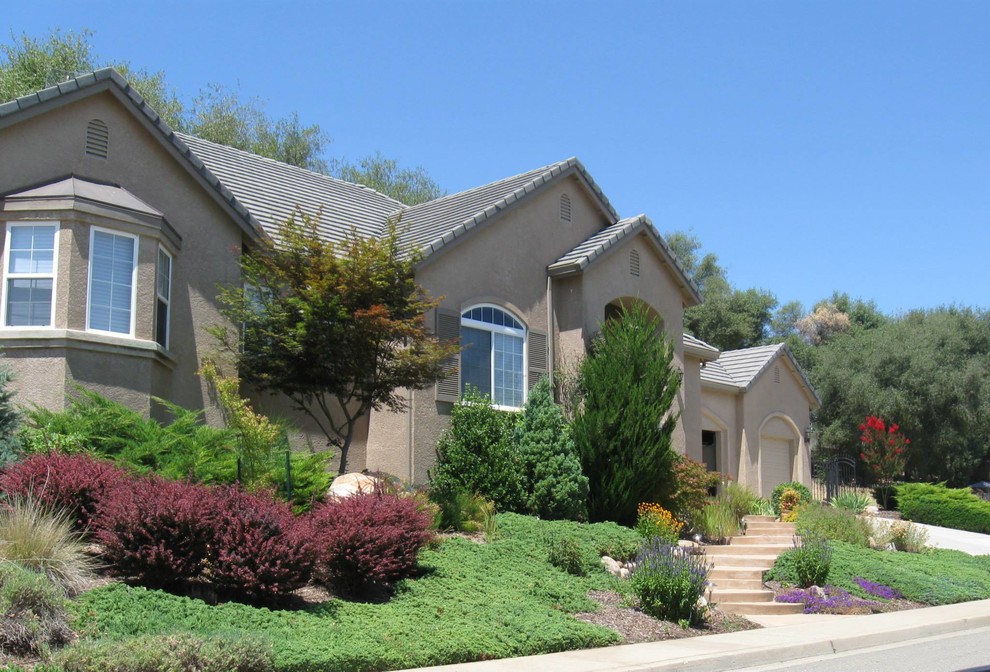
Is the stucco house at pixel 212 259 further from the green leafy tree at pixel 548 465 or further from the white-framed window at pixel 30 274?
the green leafy tree at pixel 548 465

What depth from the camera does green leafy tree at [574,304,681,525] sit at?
731 inches

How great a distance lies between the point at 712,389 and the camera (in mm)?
28672

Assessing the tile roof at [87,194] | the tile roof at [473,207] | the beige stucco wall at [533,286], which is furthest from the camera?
the tile roof at [473,207]

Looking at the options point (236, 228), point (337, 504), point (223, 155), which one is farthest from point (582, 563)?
point (223, 155)

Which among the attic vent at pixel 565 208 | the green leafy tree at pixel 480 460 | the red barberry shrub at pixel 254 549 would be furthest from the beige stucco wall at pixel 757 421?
the red barberry shrub at pixel 254 549

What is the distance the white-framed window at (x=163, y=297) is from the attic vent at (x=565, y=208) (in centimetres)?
908

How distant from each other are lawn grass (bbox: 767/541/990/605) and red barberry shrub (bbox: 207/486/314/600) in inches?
386

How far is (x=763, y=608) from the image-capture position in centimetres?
1566

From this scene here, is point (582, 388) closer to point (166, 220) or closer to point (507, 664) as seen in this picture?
point (166, 220)

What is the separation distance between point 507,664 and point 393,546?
245 centimetres

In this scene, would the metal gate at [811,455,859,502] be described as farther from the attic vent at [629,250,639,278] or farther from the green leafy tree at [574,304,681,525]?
the green leafy tree at [574,304,681,525]

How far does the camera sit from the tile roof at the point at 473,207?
19156 millimetres

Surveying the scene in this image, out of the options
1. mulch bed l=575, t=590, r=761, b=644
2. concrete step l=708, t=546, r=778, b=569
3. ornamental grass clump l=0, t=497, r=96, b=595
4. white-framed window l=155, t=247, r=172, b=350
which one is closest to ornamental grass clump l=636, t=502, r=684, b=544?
concrete step l=708, t=546, r=778, b=569

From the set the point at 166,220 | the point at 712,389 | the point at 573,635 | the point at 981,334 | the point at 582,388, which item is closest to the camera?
the point at 573,635
